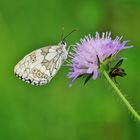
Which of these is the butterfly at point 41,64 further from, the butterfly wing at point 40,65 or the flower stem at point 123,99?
the flower stem at point 123,99

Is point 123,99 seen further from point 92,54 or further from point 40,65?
point 40,65

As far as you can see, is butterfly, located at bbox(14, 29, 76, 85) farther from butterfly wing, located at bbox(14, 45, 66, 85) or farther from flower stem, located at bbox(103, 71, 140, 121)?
flower stem, located at bbox(103, 71, 140, 121)

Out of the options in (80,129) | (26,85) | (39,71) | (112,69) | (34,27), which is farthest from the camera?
(34,27)

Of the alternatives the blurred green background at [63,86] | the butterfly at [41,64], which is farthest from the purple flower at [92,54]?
the blurred green background at [63,86]

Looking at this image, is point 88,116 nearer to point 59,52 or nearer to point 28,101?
point 28,101

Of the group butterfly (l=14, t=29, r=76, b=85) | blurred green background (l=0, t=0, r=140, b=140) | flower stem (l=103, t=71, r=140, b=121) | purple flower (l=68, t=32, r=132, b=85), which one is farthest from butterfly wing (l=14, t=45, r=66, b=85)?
blurred green background (l=0, t=0, r=140, b=140)

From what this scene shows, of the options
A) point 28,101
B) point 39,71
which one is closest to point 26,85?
point 28,101

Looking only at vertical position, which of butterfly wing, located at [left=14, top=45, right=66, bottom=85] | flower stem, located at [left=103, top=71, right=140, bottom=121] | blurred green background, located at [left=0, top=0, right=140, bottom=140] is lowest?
blurred green background, located at [left=0, top=0, right=140, bottom=140]

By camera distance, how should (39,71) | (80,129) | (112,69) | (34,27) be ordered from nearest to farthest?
(112,69)
(39,71)
(80,129)
(34,27)
